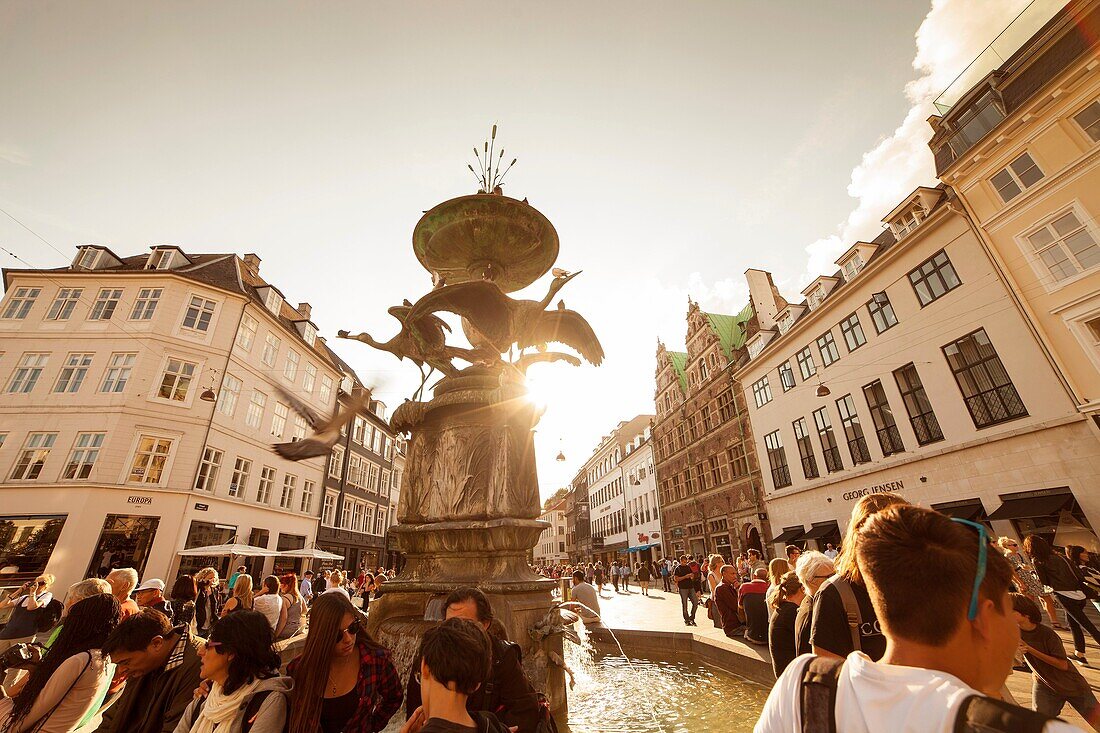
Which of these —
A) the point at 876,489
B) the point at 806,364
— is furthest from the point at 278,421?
the point at 876,489

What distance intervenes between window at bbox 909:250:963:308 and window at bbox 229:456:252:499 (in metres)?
30.9

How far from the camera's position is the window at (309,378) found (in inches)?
1137

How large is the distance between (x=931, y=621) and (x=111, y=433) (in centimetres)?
2628

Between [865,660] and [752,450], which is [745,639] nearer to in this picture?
[865,660]

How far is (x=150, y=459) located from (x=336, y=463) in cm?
1228

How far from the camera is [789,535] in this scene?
22.8 m

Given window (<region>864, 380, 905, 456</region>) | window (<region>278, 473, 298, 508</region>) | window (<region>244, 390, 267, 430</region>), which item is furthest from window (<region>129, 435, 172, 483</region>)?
window (<region>864, 380, 905, 456</region>)

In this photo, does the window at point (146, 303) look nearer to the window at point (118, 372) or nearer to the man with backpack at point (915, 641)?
the window at point (118, 372)

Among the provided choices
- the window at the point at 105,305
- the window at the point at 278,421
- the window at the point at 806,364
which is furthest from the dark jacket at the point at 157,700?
the window at the point at 105,305

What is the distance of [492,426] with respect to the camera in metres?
5.58

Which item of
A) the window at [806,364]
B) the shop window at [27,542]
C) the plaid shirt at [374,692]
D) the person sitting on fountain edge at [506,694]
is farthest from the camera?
the window at [806,364]

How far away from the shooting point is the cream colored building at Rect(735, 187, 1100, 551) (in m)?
14.1

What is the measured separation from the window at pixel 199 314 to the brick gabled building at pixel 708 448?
29109mm

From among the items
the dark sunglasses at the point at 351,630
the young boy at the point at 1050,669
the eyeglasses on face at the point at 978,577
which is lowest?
the young boy at the point at 1050,669
